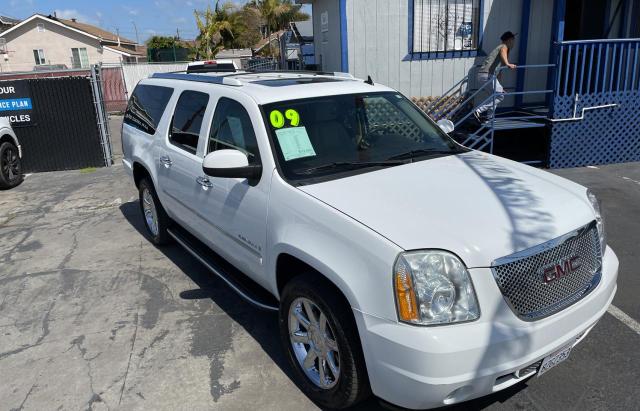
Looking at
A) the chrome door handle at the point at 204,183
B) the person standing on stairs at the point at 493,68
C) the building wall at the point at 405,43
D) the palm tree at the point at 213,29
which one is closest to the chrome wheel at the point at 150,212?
the chrome door handle at the point at 204,183

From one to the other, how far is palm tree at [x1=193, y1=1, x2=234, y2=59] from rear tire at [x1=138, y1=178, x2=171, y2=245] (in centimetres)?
2932

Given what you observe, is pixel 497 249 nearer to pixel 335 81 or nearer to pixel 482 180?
pixel 482 180

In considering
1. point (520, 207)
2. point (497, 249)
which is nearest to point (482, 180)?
point (520, 207)

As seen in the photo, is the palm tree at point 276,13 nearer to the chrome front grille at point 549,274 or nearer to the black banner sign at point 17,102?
the black banner sign at point 17,102

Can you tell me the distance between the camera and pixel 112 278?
508cm

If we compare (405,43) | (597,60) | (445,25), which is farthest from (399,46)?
(597,60)

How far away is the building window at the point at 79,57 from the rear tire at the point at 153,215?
1719 inches

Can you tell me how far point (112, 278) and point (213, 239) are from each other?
1664 millimetres

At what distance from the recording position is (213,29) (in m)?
35.0

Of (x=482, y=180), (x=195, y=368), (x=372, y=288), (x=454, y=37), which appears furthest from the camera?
(x=454, y=37)

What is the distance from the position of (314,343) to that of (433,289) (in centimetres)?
93

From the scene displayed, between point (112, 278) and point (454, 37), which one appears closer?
point (112, 278)

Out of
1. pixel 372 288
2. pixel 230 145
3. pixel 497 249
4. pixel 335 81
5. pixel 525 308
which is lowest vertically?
pixel 525 308

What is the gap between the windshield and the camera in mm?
3355
